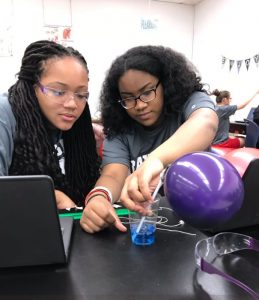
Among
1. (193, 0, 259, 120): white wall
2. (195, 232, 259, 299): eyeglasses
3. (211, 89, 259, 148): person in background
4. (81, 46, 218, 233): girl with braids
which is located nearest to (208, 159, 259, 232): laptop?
(195, 232, 259, 299): eyeglasses

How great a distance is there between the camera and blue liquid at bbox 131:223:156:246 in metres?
0.59

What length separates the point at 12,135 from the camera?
93cm

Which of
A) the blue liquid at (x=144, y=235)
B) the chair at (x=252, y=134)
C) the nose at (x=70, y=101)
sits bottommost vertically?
the chair at (x=252, y=134)

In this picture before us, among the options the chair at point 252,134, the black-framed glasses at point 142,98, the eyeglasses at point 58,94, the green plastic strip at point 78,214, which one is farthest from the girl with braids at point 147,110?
the chair at point 252,134

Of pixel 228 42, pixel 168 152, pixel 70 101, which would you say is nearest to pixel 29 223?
pixel 168 152

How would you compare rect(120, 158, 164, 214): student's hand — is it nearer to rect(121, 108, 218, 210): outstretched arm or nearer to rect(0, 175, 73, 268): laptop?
rect(121, 108, 218, 210): outstretched arm

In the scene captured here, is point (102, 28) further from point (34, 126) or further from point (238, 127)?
point (34, 126)

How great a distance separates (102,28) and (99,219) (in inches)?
166

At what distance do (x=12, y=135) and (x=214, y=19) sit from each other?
4.24 metres

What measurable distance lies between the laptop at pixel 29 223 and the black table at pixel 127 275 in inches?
1.0

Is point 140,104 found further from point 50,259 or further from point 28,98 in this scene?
point 50,259

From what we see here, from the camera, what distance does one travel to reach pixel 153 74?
1116mm

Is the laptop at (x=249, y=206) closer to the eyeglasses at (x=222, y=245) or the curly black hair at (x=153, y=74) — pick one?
the eyeglasses at (x=222, y=245)

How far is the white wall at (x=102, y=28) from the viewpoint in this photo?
3.99m
